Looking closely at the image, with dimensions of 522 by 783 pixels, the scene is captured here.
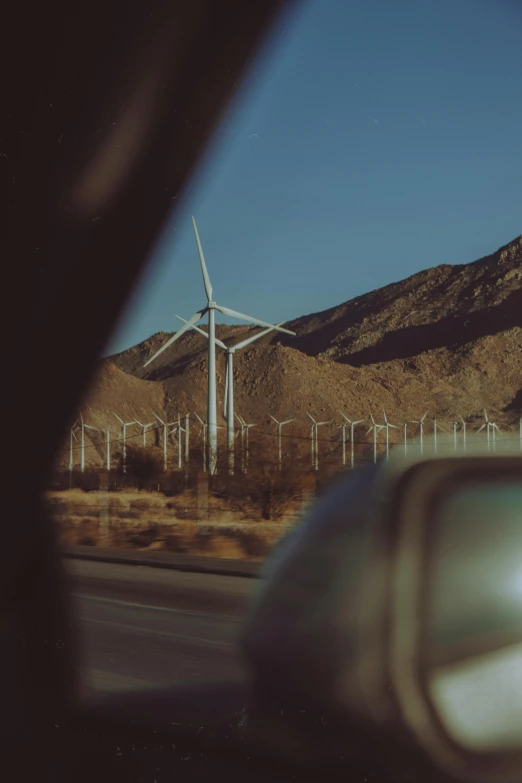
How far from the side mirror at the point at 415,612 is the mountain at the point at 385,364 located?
290 ft

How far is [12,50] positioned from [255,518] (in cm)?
1874

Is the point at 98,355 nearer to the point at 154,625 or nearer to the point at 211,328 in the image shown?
the point at 154,625

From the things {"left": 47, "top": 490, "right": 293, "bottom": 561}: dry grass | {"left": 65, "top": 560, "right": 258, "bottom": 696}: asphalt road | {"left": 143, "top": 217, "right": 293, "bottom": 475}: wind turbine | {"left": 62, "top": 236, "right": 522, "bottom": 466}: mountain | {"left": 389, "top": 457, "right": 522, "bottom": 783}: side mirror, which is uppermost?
{"left": 62, "top": 236, "right": 522, "bottom": 466}: mountain

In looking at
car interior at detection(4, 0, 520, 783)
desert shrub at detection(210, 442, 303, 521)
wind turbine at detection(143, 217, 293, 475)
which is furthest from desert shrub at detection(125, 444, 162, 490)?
car interior at detection(4, 0, 520, 783)

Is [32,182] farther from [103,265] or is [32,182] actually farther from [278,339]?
[278,339]

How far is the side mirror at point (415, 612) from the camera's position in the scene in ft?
5.74

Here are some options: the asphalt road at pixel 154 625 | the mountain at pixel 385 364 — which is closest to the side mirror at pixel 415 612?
the asphalt road at pixel 154 625

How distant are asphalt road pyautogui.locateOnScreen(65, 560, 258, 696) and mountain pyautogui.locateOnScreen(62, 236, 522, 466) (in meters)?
81.9

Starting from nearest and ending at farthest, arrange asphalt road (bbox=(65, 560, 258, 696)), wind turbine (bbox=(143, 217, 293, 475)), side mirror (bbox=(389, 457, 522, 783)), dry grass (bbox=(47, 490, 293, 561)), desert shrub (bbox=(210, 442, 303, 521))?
side mirror (bbox=(389, 457, 522, 783)) < asphalt road (bbox=(65, 560, 258, 696)) < dry grass (bbox=(47, 490, 293, 561)) < desert shrub (bbox=(210, 442, 303, 521)) < wind turbine (bbox=(143, 217, 293, 475))

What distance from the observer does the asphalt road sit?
13.2ft

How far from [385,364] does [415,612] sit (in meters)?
128

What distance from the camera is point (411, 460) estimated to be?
2.07m

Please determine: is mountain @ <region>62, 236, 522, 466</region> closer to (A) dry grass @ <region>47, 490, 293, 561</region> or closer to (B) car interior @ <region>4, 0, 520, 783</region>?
(A) dry grass @ <region>47, 490, 293, 561</region>

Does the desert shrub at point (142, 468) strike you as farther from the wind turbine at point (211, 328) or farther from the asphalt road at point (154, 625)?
the asphalt road at point (154, 625)
